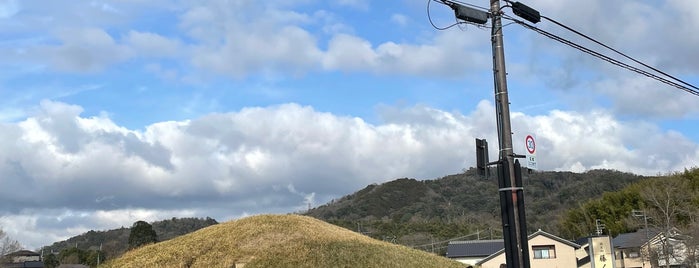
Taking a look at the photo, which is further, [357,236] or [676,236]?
[676,236]

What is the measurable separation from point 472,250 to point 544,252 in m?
8.11

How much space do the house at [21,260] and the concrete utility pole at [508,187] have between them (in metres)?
58.9

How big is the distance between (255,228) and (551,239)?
3937 cm

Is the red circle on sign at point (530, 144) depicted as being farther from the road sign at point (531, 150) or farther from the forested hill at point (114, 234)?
the forested hill at point (114, 234)

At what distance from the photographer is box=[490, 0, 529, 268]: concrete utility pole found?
1058 cm

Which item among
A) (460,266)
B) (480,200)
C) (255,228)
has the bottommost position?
(460,266)

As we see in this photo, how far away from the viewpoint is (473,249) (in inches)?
2527

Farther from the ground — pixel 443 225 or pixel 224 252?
pixel 443 225

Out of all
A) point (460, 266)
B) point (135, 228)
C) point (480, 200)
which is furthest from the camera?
point (480, 200)

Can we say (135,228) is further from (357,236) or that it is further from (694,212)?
(694,212)

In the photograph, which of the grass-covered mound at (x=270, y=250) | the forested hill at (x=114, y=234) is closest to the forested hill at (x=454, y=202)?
the forested hill at (x=114, y=234)

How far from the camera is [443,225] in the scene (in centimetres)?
10056

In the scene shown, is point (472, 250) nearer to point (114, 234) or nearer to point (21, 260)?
point (21, 260)

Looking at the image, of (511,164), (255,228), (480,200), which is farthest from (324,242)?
(480,200)
